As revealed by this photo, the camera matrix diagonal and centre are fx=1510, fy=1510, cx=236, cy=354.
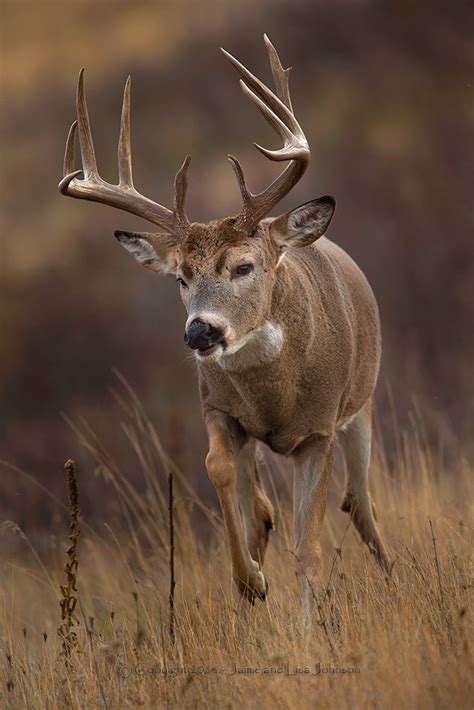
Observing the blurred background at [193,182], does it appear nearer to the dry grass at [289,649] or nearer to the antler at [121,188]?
the antler at [121,188]

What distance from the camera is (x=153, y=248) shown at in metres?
8.06

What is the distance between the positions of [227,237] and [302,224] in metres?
0.51

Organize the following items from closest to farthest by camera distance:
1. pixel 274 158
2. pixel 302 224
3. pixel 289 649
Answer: pixel 289 649
pixel 274 158
pixel 302 224

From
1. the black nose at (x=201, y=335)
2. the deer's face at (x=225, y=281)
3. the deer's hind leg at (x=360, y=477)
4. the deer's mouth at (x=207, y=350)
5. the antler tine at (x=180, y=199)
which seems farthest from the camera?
the deer's hind leg at (x=360, y=477)

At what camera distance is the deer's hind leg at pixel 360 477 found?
905 centimetres

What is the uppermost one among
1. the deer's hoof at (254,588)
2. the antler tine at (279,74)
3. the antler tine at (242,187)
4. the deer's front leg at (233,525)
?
the antler tine at (279,74)

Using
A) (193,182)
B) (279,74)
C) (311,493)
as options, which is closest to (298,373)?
(311,493)

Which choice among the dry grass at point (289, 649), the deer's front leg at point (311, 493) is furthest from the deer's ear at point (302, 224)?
the dry grass at point (289, 649)

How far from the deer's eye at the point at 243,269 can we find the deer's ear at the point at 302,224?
0.39 meters

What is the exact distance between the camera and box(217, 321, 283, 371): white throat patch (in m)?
7.65

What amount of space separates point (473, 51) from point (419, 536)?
22.6 meters

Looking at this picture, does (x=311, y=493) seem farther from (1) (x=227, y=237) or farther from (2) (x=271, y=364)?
(1) (x=227, y=237)

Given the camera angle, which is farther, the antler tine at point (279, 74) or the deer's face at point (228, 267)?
the antler tine at point (279, 74)

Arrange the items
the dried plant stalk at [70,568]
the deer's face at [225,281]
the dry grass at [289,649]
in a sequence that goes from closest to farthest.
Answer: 1. the dry grass at [289,649]
2. the dried plant stalk at [70,568]
3. the deer's face at [225,281]
